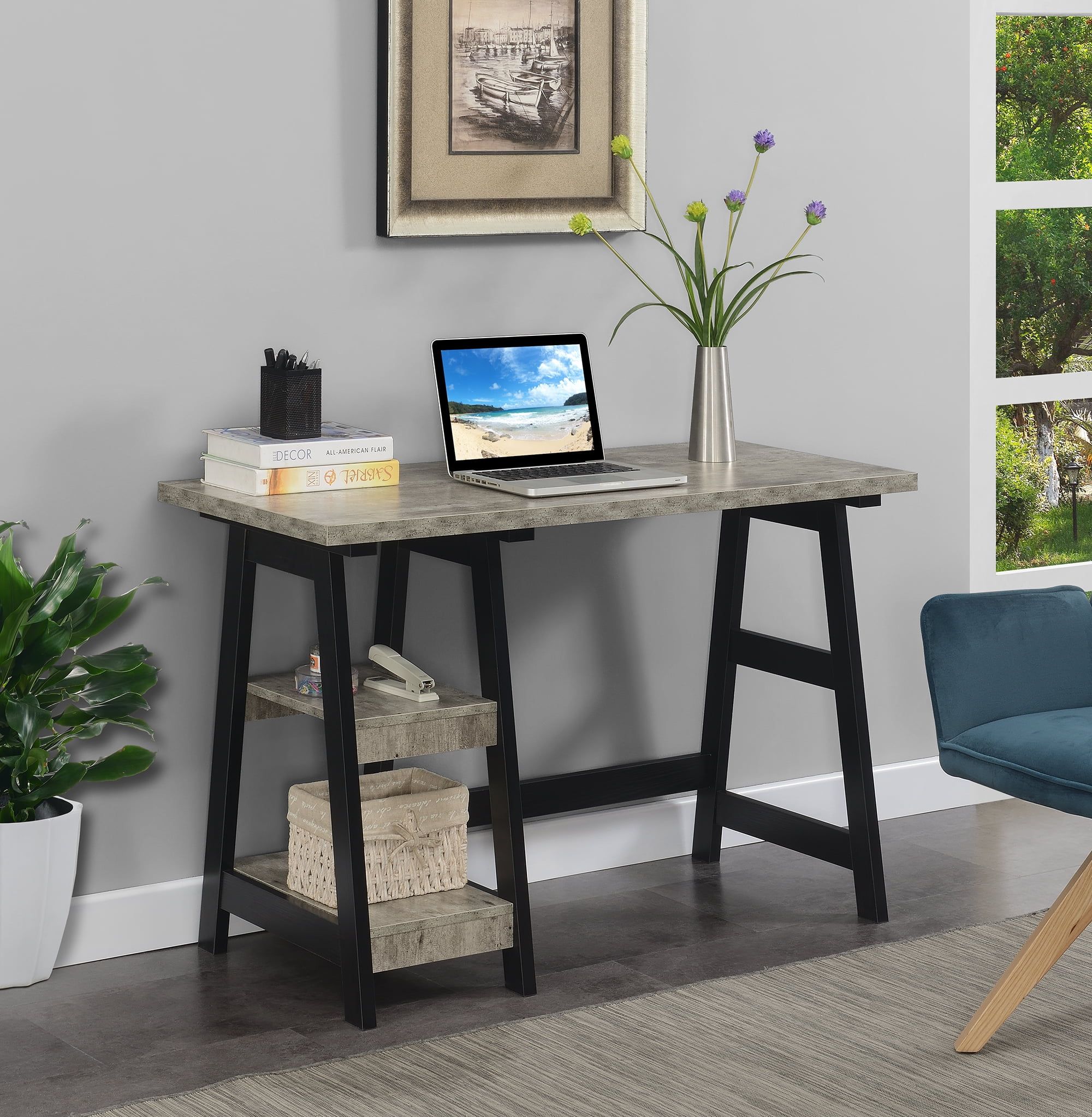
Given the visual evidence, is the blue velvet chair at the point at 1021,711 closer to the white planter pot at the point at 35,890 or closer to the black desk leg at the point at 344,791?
→ the black desk leg at the point at 344,791

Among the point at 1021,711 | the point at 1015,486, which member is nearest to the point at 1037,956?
the point at 1021,711

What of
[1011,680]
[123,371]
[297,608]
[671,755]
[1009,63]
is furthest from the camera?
[1009,63]

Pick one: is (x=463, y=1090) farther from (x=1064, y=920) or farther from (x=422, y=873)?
(x=1064, y=920)

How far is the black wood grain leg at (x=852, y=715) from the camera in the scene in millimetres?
3389

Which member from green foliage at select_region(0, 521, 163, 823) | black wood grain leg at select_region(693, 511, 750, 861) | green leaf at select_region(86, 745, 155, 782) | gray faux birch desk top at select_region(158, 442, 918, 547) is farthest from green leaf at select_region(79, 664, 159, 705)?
black wood grain leg at select_region(693, 511, 750, 861)

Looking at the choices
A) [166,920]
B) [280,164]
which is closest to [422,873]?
[166,920]

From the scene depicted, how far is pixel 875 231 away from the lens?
13.0 feet

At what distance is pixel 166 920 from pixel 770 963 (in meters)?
1.15

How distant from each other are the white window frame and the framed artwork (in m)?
0.96

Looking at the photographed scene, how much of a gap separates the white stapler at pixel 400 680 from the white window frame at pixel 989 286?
170 centimetres

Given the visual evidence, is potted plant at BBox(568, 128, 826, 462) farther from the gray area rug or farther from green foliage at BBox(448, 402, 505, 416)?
the gray area rug

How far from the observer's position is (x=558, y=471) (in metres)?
3.26

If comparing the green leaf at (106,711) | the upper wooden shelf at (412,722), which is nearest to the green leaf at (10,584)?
the green leaf at (106,711)

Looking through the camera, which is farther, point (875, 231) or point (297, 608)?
point (875, 231)
